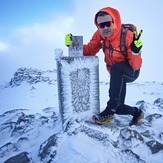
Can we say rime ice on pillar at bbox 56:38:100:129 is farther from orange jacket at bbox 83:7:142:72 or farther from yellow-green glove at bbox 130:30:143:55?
yellow-green glove at bbox 130:30:143:55

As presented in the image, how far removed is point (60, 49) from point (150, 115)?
1.82 m

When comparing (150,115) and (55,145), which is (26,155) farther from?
(150,115)

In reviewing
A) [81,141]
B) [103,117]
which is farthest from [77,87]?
[81,141]

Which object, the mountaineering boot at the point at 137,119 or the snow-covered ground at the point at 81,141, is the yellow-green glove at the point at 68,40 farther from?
the mountaineering boot at the point at 137,119

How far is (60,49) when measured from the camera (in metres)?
2.71

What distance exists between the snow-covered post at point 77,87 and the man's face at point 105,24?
0.42 metres

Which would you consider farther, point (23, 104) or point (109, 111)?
point (23, 104)

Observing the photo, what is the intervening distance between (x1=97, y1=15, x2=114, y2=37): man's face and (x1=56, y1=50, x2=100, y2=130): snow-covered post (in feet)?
1.38

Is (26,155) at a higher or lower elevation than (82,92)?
lower

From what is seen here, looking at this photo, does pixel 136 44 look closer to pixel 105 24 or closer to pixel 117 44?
pixel 117 44

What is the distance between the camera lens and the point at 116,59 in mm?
2727

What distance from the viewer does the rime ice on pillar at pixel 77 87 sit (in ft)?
8.77

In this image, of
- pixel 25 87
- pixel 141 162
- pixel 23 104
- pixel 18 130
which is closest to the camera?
pixel 141 162

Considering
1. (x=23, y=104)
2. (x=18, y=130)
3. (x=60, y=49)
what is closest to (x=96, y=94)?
(x=60, y=49)
